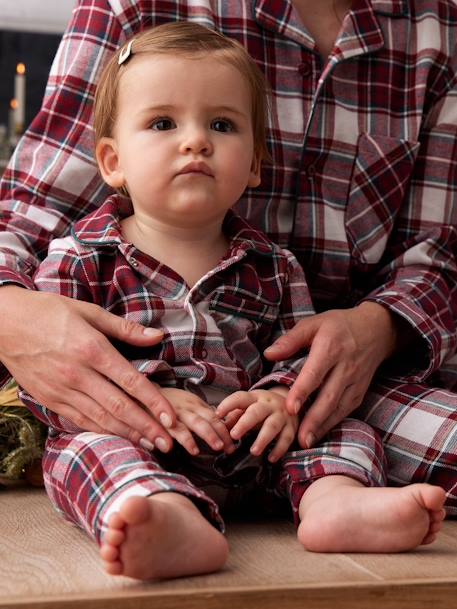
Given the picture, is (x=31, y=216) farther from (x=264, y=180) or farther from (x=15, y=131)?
(x=15, y=131)

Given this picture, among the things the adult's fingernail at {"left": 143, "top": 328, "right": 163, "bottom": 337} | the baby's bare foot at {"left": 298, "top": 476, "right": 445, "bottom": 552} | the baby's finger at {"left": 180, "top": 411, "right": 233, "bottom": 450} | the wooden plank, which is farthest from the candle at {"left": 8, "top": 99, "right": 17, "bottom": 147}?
the wooden plank

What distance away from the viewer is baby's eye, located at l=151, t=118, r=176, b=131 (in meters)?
1.37

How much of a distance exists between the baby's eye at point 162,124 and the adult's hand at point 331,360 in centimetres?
33

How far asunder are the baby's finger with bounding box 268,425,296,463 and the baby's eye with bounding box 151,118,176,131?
44 centimetres

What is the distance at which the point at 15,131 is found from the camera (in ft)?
13.1

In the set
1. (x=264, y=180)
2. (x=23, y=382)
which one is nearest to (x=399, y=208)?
(x=264, y=180)

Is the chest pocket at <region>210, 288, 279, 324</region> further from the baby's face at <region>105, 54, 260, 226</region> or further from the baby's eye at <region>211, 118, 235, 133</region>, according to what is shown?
the baby's eye at <region>211, 118, 235, 133</region>

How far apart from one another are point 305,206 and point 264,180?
0.08 metres

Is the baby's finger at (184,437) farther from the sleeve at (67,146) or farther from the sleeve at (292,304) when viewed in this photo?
the sleeve at (67,146)

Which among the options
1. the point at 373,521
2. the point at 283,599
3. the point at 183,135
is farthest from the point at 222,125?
the point at 283,599

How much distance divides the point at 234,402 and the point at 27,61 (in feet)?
11.6

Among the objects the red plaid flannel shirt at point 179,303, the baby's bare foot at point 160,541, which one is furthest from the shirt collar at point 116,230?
the baby's bare foot at point 160,541

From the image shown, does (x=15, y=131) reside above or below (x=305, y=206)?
below

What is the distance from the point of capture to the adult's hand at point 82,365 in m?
1.21
